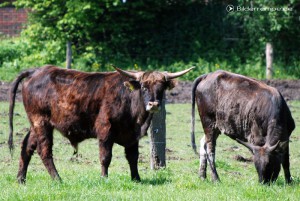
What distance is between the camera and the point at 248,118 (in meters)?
11.1

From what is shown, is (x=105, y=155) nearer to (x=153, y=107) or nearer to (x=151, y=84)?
(x=153, y=107)

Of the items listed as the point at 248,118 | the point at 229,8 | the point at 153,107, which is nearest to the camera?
the point at 153,107

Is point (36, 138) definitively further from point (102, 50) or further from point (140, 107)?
point (102, 50)

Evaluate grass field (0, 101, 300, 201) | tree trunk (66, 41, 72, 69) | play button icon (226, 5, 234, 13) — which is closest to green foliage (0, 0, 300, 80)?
play button icon (226, 5, 234, 13)

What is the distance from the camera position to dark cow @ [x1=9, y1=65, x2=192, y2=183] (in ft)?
34.1

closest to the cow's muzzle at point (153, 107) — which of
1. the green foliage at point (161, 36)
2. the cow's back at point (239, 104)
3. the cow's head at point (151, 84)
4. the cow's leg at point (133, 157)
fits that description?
the cow's head at point (151, 84)

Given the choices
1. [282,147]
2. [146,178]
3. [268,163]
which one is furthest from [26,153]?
[282,147]

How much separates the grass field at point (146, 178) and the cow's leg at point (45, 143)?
0.22m

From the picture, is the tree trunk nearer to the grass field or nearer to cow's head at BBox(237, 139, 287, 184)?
the grass field

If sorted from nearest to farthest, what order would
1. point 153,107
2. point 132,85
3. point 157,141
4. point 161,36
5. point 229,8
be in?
point 153,107
point 132,85
point 157,141
point 229,8
point 161,36

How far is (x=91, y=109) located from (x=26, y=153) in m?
1.15

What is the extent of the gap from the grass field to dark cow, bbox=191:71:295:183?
0.34m

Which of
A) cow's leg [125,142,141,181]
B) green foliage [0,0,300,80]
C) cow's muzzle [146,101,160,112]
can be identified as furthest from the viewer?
green foliage [0,0,300,80]

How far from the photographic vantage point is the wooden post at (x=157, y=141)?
1219 cm
